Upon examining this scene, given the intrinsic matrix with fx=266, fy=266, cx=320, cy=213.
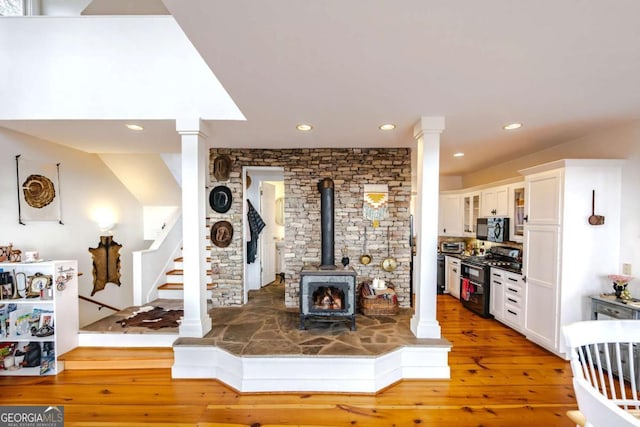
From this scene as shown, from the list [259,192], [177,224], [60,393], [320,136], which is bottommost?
[60,393]

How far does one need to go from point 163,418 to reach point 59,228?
2.87m

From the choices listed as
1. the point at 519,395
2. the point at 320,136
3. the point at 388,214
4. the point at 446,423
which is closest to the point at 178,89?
the point at 320,136

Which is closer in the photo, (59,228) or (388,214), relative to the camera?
(59,228)

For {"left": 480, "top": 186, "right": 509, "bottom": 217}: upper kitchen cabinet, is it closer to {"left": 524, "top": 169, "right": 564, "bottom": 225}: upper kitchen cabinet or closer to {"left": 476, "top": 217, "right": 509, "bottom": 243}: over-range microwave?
{"left": 476, "top": 217, "right": 509, "bottom": 243}: over-range microwave

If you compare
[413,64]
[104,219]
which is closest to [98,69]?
[104,219]

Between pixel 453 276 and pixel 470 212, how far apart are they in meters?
1.28

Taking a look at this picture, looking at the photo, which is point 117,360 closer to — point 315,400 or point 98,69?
point 315,400

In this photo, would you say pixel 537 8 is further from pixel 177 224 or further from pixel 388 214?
pixel 177 224

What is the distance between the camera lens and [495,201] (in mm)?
4371

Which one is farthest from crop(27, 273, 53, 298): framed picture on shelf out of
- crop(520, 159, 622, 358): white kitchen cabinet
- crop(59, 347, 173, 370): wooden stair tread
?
crop(520, 159, 622, 358): white kitchen cabinet

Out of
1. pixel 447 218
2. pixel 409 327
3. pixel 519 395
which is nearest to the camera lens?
pixel 519 395

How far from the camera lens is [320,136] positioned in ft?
10.4

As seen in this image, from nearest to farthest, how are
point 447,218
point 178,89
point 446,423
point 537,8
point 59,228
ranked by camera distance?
point 537,8
point 446,423
point 178,89
point 59,228
point 447,218

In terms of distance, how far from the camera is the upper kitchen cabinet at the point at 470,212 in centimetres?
496
